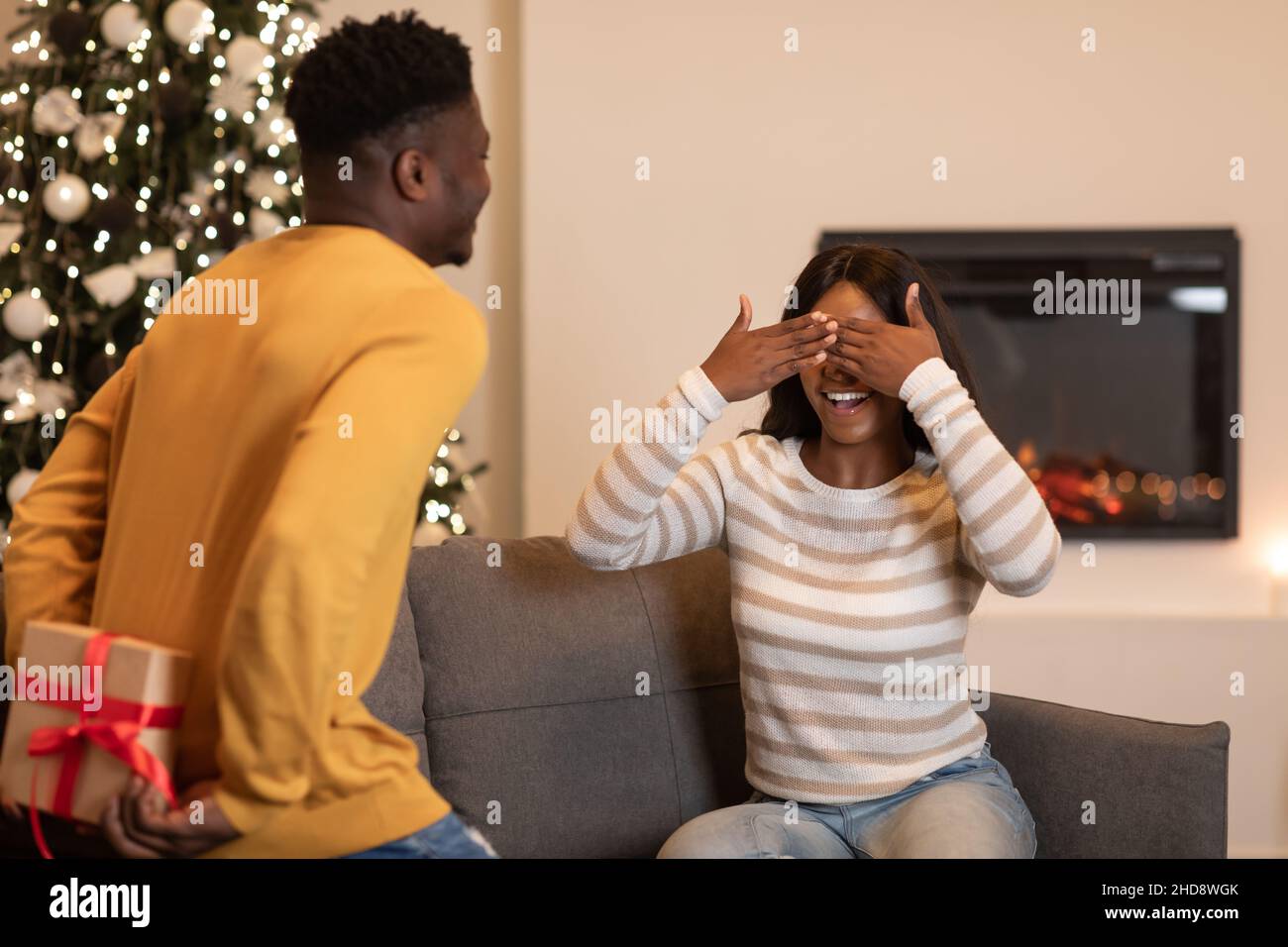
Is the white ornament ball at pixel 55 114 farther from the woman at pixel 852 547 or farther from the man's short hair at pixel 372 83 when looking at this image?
the man's short hair at pixel 372 83

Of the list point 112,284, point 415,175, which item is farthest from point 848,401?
point 112,284

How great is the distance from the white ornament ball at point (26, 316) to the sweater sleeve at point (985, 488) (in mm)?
2180

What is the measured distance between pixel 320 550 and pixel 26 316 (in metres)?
2.47

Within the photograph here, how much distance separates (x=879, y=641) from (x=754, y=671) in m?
0.19

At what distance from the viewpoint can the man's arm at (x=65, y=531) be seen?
4.28 feet

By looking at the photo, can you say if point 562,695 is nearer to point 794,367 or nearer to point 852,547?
point 852,547

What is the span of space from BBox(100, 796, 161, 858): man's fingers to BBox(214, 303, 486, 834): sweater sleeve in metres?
0.09

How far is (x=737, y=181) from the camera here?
395cm

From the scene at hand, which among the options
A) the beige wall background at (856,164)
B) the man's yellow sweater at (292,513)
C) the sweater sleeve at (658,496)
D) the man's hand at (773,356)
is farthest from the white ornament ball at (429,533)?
the man's yellow sweater at (292,513)

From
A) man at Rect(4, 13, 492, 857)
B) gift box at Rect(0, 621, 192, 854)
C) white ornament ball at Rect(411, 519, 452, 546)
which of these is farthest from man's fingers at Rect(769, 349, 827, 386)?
white ornament ball at Rect(411, 519, 452, 546)
